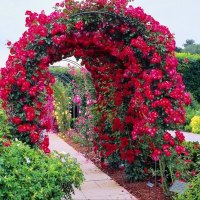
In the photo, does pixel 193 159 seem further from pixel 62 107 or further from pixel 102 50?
pixel 62 107

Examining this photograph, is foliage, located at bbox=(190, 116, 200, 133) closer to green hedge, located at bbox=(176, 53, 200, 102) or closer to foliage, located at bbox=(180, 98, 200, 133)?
foliage, located at bbox=(180, 98, 200, 133)

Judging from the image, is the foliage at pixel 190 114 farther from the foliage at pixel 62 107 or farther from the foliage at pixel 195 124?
the foliage at pixel 62 107

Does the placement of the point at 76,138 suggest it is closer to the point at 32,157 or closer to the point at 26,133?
the point at 26,133

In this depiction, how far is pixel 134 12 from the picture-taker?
6426 mm

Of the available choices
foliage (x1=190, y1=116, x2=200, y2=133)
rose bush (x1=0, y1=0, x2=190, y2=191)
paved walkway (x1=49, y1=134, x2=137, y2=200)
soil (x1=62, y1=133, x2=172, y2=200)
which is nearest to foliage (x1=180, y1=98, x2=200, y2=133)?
foliage (x1=190, y1=116, x2=200, y2=133)

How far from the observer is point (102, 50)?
6930 mm

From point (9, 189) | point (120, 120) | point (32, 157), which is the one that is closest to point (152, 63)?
point (120, 120)

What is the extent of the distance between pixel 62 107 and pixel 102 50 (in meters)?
7.73

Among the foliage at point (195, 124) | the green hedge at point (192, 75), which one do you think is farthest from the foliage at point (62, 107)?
the green hedge at point (192, 75)

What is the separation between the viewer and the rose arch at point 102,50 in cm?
618

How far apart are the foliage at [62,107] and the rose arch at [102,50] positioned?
759 centimetres

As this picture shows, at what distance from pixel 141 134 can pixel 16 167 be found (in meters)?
2.51

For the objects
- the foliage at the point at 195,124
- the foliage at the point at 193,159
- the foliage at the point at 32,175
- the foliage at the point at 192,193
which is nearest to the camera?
the foliage at the point at 32,175

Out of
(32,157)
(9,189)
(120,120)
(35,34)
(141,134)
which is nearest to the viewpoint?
(9,189)
